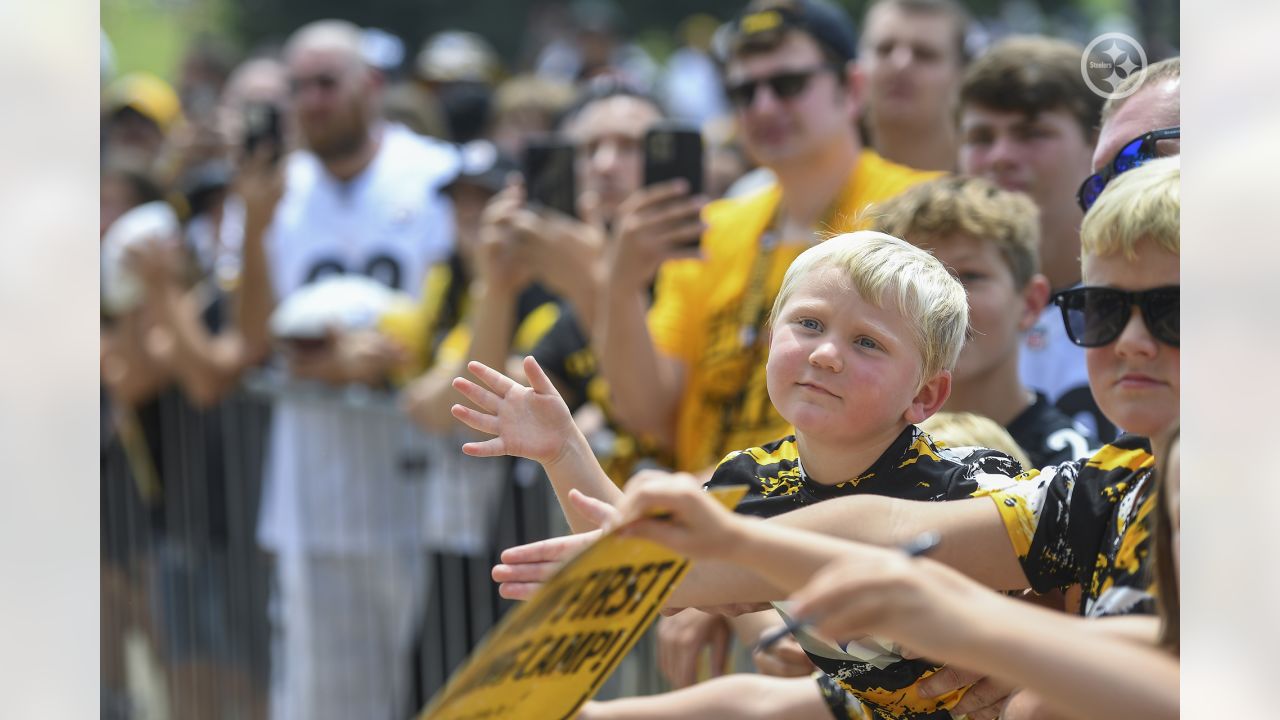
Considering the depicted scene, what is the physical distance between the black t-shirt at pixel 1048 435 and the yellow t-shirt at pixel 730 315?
0.72 m

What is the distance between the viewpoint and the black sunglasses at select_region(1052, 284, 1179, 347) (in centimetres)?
205

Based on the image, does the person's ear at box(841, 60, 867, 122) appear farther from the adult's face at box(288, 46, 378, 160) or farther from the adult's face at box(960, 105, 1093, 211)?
the adult's face at box(288, 46, 378, 160)

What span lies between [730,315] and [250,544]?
2.73m

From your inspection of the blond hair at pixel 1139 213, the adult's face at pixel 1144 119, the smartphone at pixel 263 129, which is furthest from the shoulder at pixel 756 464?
the smartphone at pixel 263 129

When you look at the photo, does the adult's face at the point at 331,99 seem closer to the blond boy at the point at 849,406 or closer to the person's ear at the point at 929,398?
the blond boy at the point at 849,406

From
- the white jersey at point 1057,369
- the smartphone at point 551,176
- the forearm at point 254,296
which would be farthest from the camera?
the forearm at point 254,296

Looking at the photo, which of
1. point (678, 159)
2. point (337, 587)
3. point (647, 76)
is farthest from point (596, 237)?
point (647, 76)

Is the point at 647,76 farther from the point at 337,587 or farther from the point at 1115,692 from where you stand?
the point at 1115,692

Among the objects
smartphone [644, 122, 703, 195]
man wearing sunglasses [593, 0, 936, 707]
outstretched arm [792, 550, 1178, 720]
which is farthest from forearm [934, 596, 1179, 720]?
smartphone [644, 122, 703, 195]

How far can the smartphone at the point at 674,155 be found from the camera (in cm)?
411

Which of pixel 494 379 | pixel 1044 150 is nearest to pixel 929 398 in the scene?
pixel 494 379

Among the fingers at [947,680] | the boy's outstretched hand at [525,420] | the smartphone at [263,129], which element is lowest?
the fingers at [947,680]

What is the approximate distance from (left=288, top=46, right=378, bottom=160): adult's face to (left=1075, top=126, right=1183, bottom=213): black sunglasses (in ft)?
12.4
